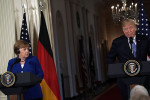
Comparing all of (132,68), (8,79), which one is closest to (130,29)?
(132,68)

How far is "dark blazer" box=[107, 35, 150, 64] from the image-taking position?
346 cm

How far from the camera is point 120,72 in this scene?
2838mm

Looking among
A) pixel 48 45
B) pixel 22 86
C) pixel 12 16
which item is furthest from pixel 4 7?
pixel 22 86

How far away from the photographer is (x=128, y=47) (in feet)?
11.6

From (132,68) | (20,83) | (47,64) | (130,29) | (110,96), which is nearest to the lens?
(132,68)

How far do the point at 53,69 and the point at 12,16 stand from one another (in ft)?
4.86

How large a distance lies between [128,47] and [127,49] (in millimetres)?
29

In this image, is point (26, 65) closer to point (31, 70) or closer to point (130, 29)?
point (31, 70)

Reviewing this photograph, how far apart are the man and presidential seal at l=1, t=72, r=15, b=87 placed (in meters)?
1.27

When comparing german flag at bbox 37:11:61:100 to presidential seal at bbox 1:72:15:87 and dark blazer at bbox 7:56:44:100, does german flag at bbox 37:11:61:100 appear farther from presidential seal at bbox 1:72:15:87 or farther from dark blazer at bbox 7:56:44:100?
presidential seal at bbox 1:72:15:87

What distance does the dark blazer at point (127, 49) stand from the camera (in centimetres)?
346

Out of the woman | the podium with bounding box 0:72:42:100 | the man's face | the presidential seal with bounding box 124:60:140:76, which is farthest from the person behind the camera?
the woman

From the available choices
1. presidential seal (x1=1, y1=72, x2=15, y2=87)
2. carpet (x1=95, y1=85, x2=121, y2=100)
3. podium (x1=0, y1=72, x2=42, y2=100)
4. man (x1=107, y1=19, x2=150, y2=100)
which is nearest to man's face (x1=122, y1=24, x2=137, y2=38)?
man (x1=107, y1=19, x2=150, y2=100)

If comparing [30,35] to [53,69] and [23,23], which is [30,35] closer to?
[23,23]
